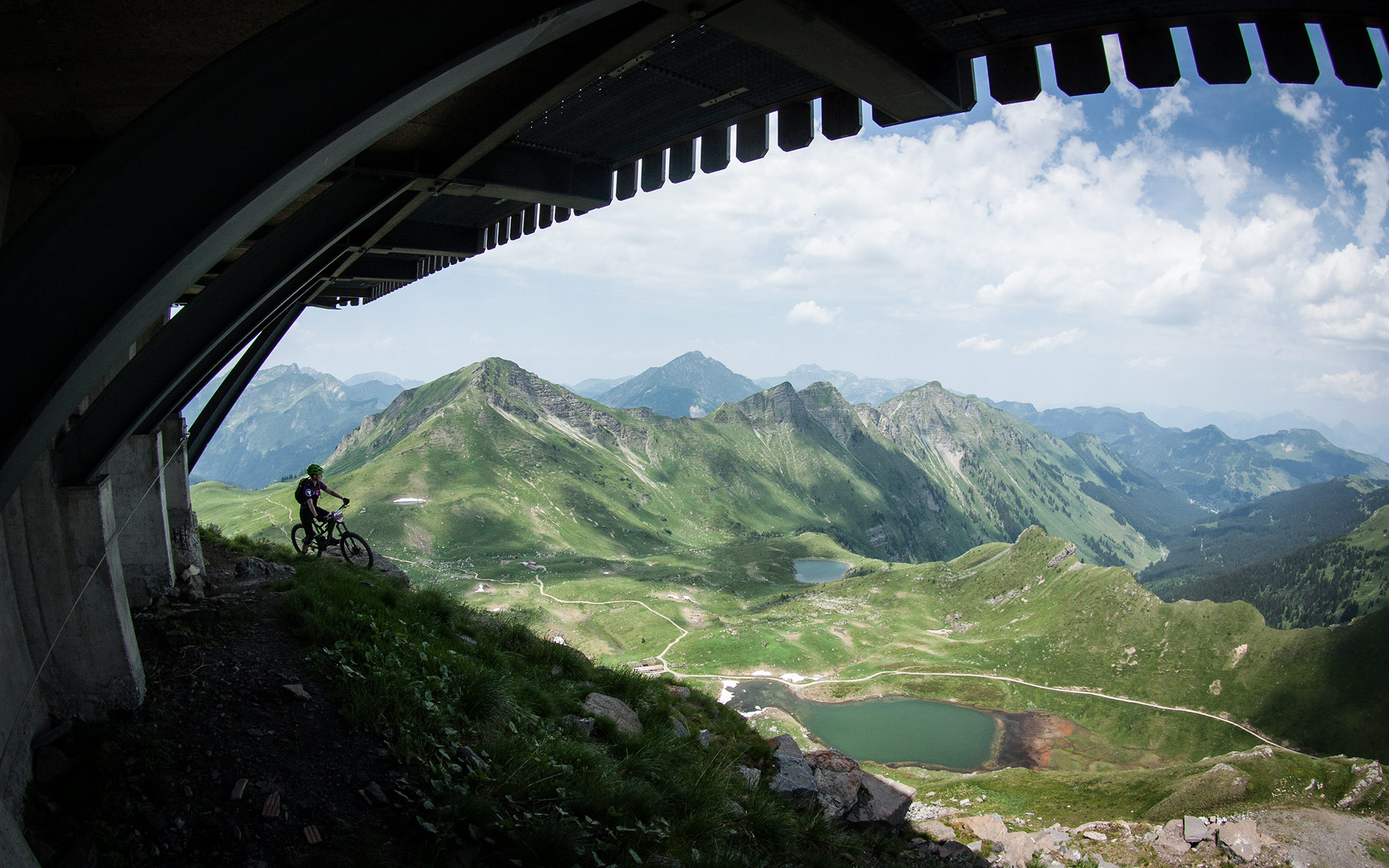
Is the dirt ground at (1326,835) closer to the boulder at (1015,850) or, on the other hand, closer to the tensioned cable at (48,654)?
the boulder at (1015,850)

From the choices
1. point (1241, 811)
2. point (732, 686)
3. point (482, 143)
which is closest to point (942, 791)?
point (1241, 811)

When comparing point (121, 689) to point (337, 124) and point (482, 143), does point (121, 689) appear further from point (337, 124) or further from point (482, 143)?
point (337, 124)

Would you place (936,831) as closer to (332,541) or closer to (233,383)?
(332,541)

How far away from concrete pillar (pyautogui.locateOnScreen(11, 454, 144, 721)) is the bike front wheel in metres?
8.77

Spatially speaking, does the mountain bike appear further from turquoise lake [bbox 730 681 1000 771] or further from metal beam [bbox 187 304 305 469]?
turquoise lake [bbox 730 681 1000 771]

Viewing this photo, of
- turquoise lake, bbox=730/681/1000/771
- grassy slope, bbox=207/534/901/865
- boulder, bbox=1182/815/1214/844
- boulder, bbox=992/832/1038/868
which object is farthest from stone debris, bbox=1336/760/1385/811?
grassy slope, bbox=207/534/901/865

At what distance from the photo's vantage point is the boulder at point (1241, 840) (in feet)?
119

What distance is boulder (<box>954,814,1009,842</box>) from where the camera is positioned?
67.3ft

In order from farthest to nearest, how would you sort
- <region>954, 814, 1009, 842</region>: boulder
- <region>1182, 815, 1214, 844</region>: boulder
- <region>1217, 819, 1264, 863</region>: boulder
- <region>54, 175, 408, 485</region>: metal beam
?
1. <region>1217, 819, 1264, 863</region>: boulder
2. <region>1182, 815, 1214, 844</region>: boulder
3. <region>954, 814, 1009, 842</region>: boulder
4. <region>54, 175, 408, 485</region>: metal beam

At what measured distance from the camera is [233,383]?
15.2m

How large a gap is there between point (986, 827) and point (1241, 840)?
28.7 metres

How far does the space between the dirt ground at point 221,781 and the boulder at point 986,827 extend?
1945 cm

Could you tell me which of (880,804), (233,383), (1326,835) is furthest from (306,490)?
(1326,835)

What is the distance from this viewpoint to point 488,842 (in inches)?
228
